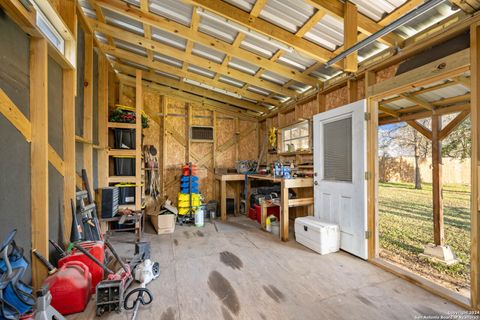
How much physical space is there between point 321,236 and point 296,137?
2.45 m

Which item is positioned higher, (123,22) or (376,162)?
(123,22)

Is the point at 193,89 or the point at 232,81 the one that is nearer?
the point at 232,81

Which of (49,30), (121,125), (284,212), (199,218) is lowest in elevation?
(199,218)

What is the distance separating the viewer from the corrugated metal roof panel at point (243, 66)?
12.6ft

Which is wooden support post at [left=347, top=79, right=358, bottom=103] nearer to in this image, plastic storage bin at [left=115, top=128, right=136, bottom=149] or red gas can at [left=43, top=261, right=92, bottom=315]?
plastic storage bin at [left=115, top=128, right=136, bottom=149]

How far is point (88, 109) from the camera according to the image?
9.93ft

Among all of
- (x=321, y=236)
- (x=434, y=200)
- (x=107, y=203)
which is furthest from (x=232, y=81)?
(x=434, y=200)

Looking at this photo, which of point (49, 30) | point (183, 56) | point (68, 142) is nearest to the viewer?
point (49, 30)

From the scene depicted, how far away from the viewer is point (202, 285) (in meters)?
2.21

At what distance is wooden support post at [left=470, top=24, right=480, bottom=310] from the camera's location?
5.99 feet

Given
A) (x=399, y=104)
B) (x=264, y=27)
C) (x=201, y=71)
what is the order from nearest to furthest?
(x=264, y=27) → (x=399, y=104) → (x=201, y=71)

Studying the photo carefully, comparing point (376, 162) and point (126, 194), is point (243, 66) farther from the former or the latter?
point (126, 194)

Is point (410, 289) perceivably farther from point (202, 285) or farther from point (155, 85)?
point (155, 85)

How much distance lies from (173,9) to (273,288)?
3.67 metres
